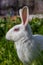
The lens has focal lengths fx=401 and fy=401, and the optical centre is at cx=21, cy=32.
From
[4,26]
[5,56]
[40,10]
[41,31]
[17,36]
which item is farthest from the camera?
[40,10]

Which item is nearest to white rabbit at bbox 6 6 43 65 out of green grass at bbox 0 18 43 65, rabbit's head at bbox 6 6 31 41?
rabbit's head at bbox 6 6 31 41

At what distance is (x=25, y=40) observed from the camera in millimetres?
4875

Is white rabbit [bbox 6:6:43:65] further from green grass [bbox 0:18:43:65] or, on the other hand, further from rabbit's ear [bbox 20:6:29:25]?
green grass [bbox 0:18:43:65]

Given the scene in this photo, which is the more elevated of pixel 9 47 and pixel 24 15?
pixel 24 15

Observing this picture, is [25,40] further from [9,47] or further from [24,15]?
[9,47]

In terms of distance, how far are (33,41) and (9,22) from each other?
9.64ft

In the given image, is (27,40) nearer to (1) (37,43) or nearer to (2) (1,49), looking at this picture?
(1) (37,43)

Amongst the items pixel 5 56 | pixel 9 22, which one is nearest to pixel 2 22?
pixel 9 22

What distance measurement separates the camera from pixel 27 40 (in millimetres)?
4891

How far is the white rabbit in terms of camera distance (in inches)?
191

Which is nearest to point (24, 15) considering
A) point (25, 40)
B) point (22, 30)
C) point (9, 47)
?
point (22, 30)

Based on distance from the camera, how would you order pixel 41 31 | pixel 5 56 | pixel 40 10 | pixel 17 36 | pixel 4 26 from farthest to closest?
pixel 40 10 < pixel 4 26 < pixel 41 31 < pixel 5 56 < pixel 17 36

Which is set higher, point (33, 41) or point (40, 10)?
point (33, 41)

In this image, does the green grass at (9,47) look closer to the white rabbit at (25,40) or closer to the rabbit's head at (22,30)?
the white rabbit at (25,40)
